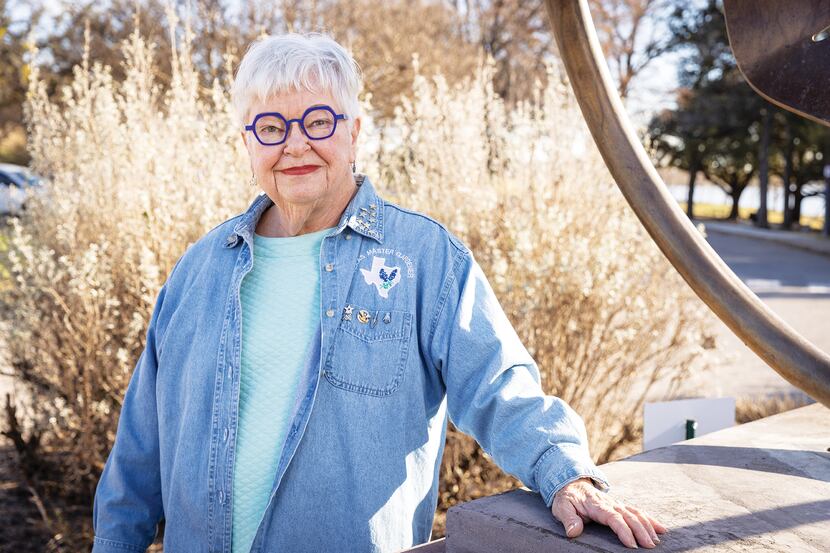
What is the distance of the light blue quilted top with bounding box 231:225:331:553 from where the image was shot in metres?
1.89

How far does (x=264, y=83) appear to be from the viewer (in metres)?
1.93

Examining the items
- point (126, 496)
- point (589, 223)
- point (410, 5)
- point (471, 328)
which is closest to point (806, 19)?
point (471, 328)

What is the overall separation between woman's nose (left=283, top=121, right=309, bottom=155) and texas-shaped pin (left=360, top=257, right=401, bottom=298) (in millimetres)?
298

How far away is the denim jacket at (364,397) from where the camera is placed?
183 centimetres

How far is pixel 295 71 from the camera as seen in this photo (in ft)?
6.29

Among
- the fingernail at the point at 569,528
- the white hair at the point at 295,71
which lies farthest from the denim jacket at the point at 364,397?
the white hair at the point at 295,71

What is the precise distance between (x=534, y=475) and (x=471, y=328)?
0.33m

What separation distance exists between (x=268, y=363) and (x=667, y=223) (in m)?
0.92

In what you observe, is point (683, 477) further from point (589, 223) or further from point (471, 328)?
point (589, 223)

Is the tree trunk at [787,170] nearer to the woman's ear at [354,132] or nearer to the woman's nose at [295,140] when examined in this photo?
the woman's ear at [354,132]

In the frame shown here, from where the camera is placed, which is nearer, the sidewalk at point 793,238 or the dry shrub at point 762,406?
the dry shrub at point 762,406

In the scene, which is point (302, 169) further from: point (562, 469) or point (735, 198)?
Answer: point (735, 198)

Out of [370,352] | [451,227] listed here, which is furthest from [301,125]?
[451,227]

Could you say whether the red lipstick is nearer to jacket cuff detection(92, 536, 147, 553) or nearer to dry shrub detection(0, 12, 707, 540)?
jacket cuff detection(92, 536, 147, 553)
